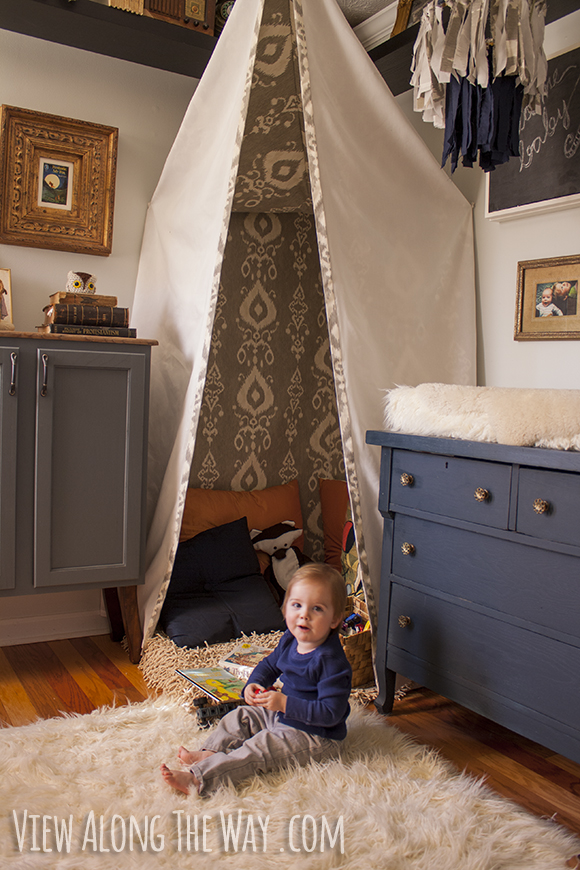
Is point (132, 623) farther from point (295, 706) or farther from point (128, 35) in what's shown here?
point (128, 35)

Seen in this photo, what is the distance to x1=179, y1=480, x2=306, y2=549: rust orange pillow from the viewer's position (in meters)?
2.97

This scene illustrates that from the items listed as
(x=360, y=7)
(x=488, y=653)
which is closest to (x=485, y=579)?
(x=488, y=653)

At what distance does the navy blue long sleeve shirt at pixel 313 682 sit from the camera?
179 centimetres

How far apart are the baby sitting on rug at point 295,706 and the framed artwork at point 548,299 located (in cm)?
115

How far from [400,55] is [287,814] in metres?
2.45

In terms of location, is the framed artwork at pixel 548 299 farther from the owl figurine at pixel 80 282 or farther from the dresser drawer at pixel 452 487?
the owl figurine at pixel 80 282

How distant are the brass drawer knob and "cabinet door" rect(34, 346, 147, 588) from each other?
1.33 m

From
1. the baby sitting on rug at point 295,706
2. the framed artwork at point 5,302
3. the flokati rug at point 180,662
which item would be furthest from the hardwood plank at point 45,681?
the framed artwork at point 5,302

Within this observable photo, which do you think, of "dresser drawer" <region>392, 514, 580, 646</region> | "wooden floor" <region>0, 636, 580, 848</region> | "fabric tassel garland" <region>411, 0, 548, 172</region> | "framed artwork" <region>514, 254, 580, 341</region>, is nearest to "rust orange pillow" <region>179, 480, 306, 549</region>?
"wooden floor" <region>0, 636, 580, 848</region>

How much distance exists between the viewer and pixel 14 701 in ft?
7.22

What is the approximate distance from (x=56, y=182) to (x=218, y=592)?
5.75ft

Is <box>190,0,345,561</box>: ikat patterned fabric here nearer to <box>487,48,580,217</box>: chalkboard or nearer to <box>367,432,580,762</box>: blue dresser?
<box>487,48,580,217</box>: chalkboard

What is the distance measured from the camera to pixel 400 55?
2.53 metres

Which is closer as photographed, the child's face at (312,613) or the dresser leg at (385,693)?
the child's face at (312,613)
